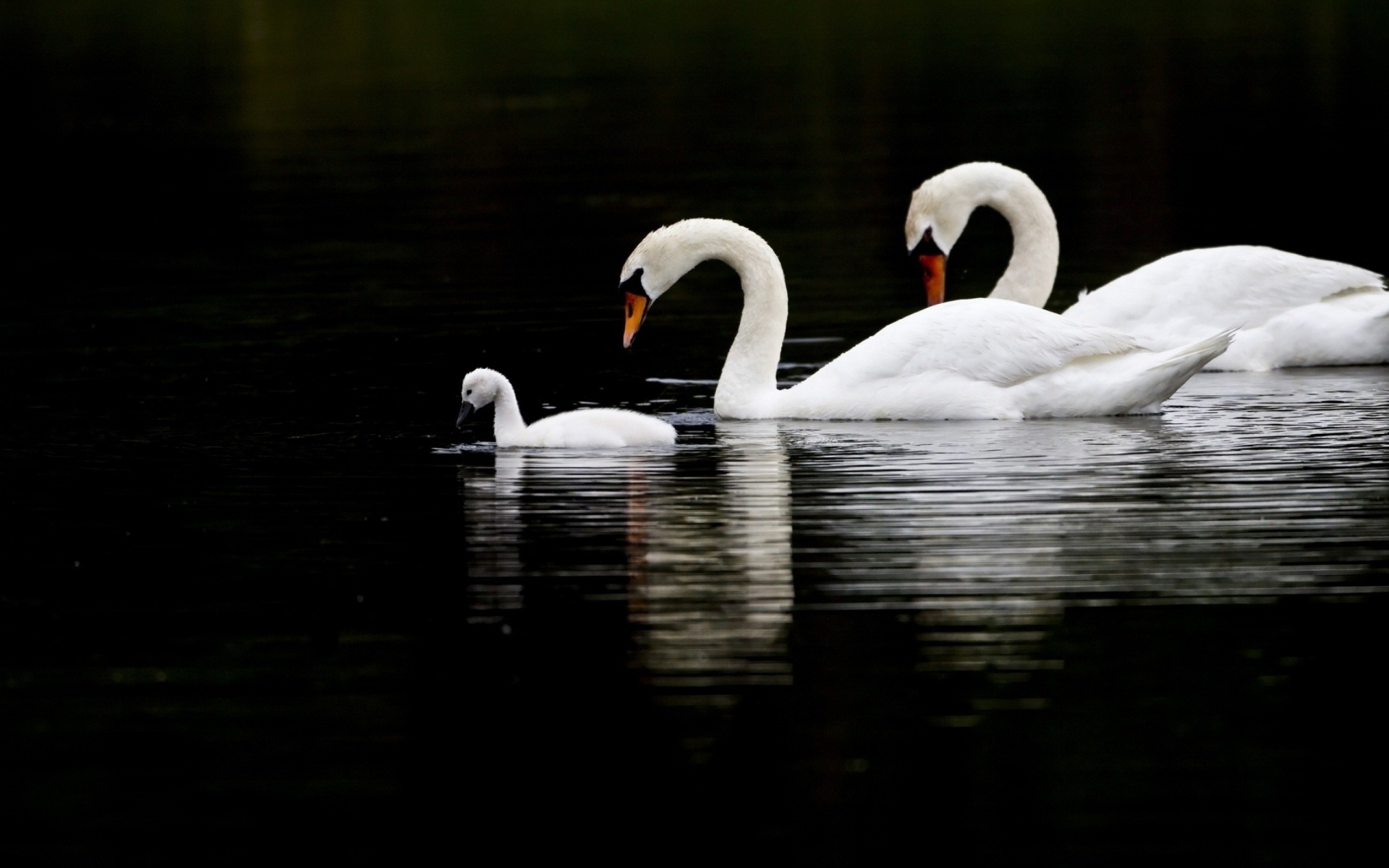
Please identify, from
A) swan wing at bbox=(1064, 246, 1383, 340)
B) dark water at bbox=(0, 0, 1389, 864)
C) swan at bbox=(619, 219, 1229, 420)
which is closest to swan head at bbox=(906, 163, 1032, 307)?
dark water at bbox=(0, 0, 1389, 864)

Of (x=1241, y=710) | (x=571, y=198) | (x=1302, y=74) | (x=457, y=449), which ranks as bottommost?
(x=1241, y=710)

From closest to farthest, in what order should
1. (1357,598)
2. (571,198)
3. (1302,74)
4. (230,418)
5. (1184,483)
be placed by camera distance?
1. (1357,598)
2. (1184,483)
3. (230,418)
4. (571,198)
5. (1302,74)

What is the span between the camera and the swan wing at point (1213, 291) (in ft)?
53.9

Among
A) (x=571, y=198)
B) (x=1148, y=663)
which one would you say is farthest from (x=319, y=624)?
(x=571, y=198)

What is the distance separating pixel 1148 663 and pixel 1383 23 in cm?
4764

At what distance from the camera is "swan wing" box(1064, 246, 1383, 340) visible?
16438 millimetres

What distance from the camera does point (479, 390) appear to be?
1370cm

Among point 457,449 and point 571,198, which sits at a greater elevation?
point 571,198

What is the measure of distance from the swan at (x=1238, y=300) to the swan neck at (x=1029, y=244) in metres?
0.09

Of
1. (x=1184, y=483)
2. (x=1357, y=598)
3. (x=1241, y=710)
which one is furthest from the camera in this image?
(x=1184, y=483)

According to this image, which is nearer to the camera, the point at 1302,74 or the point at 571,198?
the point at 571,198

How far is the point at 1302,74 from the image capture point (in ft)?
136

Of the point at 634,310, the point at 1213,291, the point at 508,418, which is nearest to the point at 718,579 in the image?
the point at 508,418

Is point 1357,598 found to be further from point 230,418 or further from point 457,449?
point 230,418
